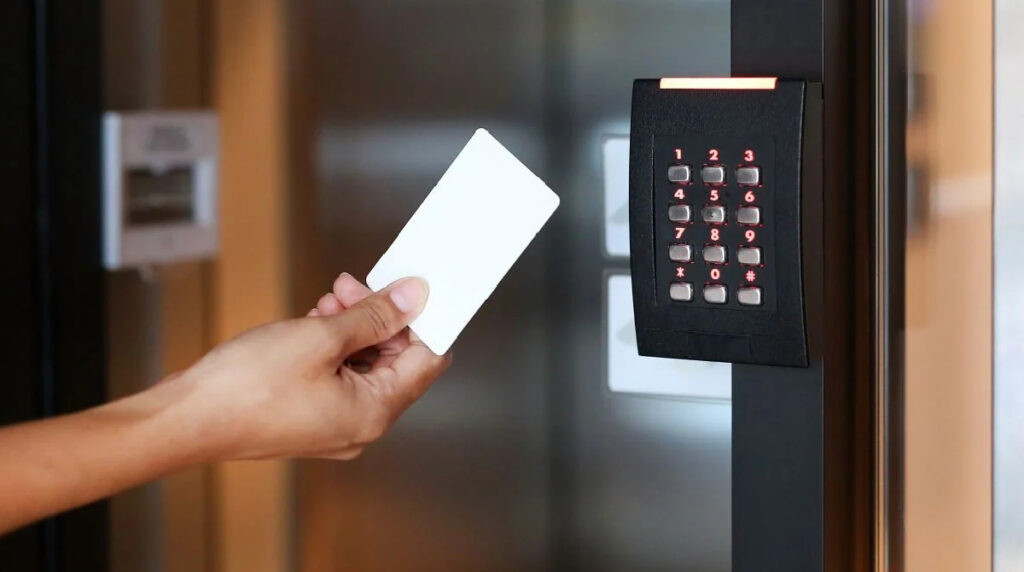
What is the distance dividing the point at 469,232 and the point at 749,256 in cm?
19

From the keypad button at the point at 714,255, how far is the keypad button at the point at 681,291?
0.02 metres

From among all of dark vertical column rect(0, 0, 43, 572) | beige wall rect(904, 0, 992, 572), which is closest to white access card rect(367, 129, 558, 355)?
beige wall rect(904, 0, 992, 572)

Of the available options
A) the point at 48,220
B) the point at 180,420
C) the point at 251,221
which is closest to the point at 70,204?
the point at 48,220

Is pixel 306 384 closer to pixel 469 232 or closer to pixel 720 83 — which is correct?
pixel 469 232

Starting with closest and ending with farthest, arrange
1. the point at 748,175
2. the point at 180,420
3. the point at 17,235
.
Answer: the point at 748,175 < the point at 180,420 < the point at 17,235

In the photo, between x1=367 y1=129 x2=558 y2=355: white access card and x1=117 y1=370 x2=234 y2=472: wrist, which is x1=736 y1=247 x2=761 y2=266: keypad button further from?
x1=117 y1=370 x2=234 y2=472: wrist

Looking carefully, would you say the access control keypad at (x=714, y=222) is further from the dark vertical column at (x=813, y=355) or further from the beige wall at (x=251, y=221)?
the beige wall at (x=251, y=221)

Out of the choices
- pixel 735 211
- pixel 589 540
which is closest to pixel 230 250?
pixel 589 540

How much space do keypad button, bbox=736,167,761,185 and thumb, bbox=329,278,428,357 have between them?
222 millimetres

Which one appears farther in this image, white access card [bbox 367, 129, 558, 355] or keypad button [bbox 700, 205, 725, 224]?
white access card [bbox 367, 129, 558, 355]

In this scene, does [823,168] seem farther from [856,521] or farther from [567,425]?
[567,425]

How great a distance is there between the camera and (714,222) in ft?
2.19

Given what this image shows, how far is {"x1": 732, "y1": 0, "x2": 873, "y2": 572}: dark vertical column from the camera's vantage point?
0.67m

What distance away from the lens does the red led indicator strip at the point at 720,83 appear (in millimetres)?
654
